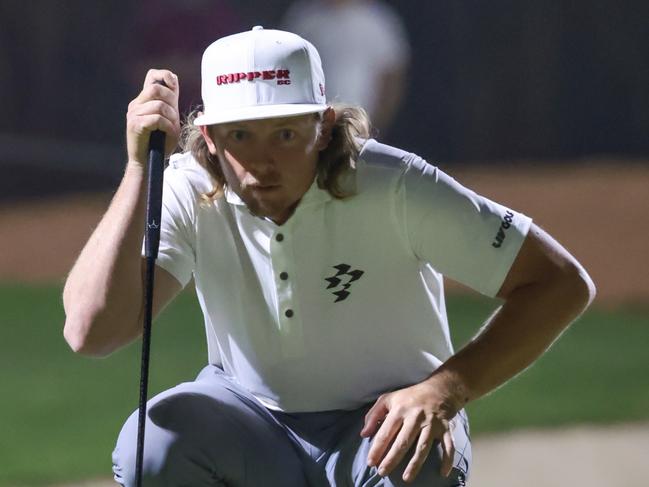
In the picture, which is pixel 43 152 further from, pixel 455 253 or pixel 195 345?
pixel 455 253

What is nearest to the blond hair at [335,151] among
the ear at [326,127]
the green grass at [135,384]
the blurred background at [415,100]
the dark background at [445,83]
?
the ear at [326,127]

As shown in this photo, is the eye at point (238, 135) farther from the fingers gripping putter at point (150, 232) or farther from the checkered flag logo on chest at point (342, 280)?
the checkered flag logo on chest at point (342, 280)

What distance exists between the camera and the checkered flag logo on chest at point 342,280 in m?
3.44

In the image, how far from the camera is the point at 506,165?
526 inches

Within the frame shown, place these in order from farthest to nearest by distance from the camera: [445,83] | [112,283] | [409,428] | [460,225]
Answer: [445,83] → [460,225] → [112,283] → [409,428]

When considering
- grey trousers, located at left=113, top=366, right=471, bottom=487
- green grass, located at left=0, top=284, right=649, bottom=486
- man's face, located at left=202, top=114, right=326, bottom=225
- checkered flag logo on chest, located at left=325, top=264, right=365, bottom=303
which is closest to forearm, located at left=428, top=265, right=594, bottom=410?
grey trousers, located at left=113, top=366, right=471, bottom=487

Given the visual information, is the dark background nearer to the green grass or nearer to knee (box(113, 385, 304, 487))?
the green grass

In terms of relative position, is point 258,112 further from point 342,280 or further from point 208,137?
point 342,280

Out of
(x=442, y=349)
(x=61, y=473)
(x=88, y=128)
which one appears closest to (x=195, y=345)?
(x=61, y=473)

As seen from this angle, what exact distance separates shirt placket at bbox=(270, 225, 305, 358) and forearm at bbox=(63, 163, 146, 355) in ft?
1.13

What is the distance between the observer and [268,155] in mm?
3264

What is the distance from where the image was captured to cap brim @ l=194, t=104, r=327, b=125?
3.24m

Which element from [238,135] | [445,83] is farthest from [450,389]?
[445,83]

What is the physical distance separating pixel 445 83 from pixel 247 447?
10040 mm
